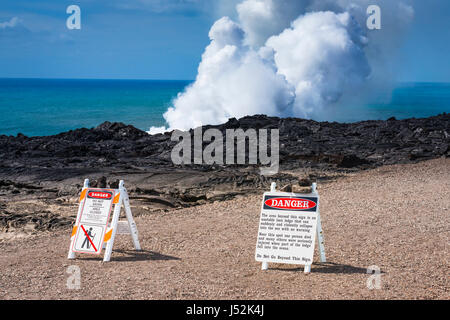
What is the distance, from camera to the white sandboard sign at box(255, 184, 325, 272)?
7113 millimetres

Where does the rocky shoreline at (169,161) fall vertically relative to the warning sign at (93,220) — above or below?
above

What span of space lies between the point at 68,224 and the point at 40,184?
20.6 feet

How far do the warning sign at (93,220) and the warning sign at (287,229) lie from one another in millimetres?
2343

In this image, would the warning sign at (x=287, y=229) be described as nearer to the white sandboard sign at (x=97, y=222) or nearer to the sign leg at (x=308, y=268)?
the sign leg at (x=308, y=268)

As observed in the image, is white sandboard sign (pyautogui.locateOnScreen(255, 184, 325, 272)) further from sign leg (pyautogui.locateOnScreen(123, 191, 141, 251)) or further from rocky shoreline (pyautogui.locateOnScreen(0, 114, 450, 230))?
sign leg (pyautogui.locateOnScreen(123, 191, 141, 251))

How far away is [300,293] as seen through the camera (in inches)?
244

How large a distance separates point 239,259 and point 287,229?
0.97 meters

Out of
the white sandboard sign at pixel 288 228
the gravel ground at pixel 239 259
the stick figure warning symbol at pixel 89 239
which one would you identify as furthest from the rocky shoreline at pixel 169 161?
the gravel ground at pixel 239 259

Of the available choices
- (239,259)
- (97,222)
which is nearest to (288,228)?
(239,259)

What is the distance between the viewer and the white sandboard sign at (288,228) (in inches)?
280

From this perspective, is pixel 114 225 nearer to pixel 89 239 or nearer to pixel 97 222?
pixel 97 222

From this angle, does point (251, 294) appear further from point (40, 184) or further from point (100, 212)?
point (40, 184)
